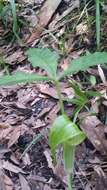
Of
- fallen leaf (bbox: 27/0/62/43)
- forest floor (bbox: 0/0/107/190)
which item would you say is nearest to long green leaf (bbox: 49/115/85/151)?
forest floor (bbox: 0/0/107/190)

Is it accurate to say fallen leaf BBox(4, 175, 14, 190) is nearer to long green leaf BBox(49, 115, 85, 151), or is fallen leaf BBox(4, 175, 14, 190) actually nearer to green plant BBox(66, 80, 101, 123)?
green plant BBox(66, 80, 101, 123)

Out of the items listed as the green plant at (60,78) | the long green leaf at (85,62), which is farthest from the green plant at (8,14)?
the long green leaf at (85,62)

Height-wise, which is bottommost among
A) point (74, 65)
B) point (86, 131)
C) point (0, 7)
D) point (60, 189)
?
point (60, 189)

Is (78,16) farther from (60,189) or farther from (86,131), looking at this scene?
(60,189)

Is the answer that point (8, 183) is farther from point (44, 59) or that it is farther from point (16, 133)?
point (44, 59)

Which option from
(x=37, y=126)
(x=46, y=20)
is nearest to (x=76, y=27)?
(x=46, y=20)

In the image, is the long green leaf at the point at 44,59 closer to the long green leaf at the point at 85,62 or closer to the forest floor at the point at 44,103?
the long green leaf at the point at 85,62
